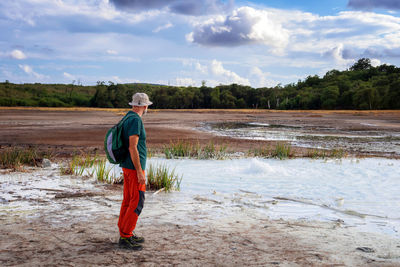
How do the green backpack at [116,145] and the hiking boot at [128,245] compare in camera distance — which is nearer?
the green backpack at [116,145]

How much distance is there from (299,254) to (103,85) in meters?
87.0

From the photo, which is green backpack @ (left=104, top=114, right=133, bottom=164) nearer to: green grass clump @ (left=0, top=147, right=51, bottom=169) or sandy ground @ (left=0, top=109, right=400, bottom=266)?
sandy ground @ (left=0, top=109, right=400, bottom=266)

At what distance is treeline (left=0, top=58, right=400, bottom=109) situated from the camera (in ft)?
225

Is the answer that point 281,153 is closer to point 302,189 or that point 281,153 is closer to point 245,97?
point 302,189

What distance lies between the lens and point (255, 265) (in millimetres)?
Answer: 4055

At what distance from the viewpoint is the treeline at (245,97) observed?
6844cm

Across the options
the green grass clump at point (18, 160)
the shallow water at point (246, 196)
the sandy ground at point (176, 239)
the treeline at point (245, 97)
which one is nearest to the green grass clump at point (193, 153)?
the shallow water at point (246, 196)

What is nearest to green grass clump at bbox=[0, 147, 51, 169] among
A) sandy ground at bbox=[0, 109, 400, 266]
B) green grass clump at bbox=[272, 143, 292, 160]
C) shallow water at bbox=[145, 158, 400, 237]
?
shallow water at bbox=[145, 158, 400, 237]


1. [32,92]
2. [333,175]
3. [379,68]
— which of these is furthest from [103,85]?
[333,175]

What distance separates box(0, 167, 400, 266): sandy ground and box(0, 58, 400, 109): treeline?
6240 centimetres

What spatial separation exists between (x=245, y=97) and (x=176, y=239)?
90.4 m

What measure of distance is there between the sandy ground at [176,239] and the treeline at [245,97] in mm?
62400

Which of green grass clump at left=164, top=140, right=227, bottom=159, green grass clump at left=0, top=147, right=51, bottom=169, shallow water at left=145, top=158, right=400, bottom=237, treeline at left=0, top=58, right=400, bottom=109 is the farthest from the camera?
treeline at left=0, top=58, right=400, bottom=109

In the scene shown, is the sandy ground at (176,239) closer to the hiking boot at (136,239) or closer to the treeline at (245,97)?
the hiking boot at (136,239)
